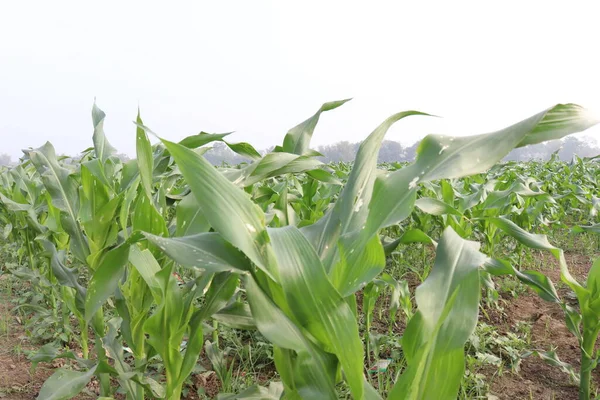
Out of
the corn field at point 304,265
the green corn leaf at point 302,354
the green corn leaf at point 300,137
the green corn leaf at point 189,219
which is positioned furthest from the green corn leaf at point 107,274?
the green corn leaf at point 300,137

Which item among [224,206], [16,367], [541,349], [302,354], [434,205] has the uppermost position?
[224,206]

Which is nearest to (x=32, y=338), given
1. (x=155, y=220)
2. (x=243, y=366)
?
(x=243, y=366)

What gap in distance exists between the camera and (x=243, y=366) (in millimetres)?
2283

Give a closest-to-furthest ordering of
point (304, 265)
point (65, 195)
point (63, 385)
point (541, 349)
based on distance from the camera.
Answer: point (304, 265), point (63, 385), point (65, 195), point (541, 349)

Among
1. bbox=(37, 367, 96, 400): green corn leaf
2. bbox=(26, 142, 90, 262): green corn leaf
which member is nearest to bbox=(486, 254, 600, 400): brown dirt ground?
bbox=(37, 367, 96, 400): green corn leaf

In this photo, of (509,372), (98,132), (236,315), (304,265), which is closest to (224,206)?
(304,265)

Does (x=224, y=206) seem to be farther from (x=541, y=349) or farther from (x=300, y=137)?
(x=541, y=349)

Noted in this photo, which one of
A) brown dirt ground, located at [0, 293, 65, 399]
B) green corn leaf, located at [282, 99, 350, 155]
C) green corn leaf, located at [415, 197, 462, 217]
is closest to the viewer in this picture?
green corn leaf, located at [415, 197, 462, 217]

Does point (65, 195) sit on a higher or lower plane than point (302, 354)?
higher

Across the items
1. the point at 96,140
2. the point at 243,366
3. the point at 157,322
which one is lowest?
the point at 243,366

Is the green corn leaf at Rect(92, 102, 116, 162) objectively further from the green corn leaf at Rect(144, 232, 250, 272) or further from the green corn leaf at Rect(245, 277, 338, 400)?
the green corn leaf at Rect(245, 277, 338, 400)

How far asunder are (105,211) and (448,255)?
122 cm

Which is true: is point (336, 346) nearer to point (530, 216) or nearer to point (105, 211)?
point (105, 211)

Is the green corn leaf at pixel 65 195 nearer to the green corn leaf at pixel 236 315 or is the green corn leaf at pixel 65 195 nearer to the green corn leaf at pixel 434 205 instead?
the green corn leaf at pixel 236 315
